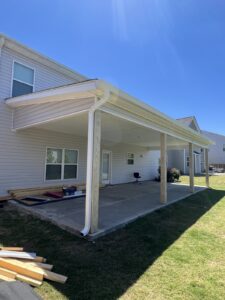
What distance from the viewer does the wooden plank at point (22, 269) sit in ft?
10.0

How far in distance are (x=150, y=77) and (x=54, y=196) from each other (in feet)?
34.9

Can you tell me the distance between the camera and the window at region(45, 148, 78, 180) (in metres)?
9.33

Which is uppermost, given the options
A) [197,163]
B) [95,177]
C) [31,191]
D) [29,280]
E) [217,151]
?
[217,151]

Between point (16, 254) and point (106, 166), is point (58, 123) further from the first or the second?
point (106, 166)

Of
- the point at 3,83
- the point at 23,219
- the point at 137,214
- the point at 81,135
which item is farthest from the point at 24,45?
the point at 137,214

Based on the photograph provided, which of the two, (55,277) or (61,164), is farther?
(61,164)

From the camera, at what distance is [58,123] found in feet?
24.8

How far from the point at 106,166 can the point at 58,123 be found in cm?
617

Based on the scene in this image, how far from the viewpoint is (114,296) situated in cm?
272

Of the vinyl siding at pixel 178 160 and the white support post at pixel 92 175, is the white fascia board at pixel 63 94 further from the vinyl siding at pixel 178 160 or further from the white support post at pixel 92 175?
the vinyl siding at pixel 178 160

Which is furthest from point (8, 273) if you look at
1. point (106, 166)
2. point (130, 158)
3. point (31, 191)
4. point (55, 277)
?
point (130, 158)

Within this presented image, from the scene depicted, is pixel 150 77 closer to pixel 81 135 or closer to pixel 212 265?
pixel 81 135

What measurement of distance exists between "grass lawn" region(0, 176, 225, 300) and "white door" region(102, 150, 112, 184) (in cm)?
698

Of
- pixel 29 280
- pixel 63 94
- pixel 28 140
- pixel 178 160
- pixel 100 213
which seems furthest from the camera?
pixel 178 160
